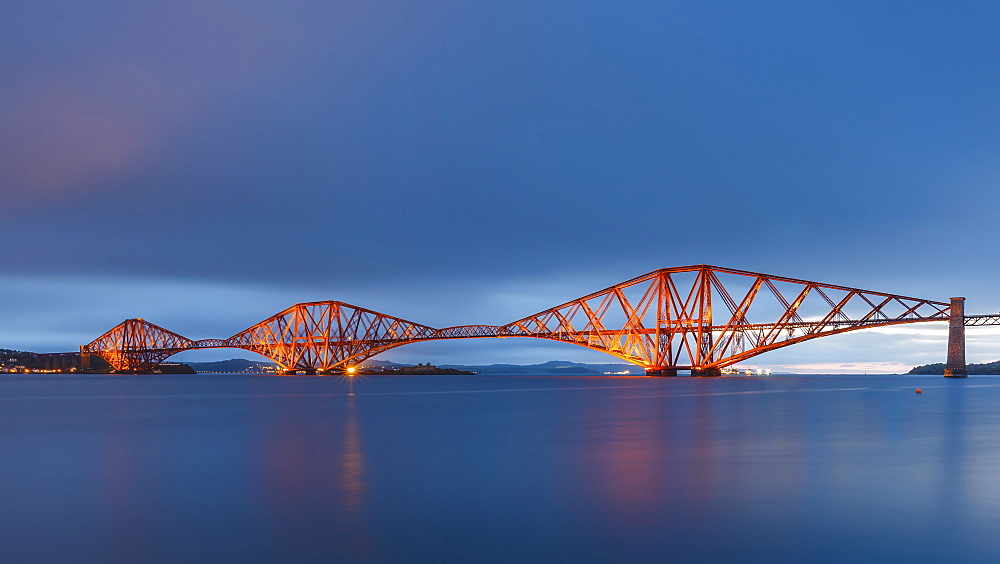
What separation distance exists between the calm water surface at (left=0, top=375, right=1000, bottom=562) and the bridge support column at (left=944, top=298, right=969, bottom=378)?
232 ft

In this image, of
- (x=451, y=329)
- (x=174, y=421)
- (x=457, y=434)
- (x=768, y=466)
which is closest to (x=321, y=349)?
(x=451, y=329)

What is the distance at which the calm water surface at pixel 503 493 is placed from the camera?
415 inches

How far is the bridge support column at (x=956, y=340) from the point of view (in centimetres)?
8769

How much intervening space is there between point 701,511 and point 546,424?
18333 mm

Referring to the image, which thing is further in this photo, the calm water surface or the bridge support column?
the bridge support column

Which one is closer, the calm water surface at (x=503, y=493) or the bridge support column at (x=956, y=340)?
the calm water surface at (x=503, y=493)

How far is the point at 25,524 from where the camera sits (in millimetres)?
12000

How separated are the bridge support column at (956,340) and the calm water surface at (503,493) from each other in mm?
70689

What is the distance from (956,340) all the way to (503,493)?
315 feet

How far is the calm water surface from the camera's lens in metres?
10.5

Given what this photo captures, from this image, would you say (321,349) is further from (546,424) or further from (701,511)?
(701,511)

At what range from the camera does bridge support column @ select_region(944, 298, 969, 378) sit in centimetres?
8769

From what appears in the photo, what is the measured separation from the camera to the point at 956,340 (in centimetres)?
9044

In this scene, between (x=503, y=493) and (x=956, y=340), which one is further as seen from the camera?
(x=956, y=340)
